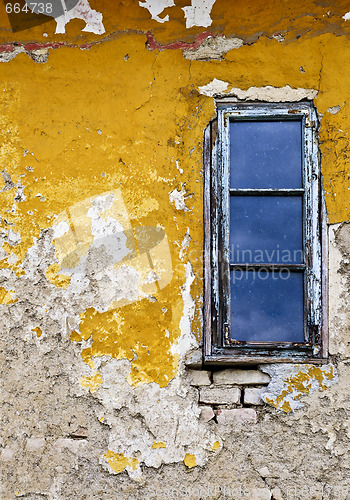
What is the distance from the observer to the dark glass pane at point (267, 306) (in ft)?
7.44

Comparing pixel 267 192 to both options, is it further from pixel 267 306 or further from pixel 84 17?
pixel 84 17

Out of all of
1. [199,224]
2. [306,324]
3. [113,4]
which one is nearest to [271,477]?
[306,324]

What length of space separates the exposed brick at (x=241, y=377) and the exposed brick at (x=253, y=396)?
0.11 ft

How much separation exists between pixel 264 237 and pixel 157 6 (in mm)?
1217

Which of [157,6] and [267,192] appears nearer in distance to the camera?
[267,192]

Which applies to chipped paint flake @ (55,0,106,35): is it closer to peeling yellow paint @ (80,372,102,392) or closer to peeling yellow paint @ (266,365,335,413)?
peeling yellow paint @ (80,372,102,392)

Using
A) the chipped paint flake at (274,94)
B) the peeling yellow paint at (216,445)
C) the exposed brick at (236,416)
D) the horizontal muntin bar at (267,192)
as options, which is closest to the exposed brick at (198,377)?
the exposed brick at (236,416)

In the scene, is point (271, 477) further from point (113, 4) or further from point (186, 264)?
point (113, 4)

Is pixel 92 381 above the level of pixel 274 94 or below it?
below

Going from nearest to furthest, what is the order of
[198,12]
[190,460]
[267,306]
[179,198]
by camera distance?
[190,460] < [267,306] < [179,198] < [198,12]

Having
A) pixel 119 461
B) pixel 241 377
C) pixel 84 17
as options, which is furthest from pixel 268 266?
pixel 84 17

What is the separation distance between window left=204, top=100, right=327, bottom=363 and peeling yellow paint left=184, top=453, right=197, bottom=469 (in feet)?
1.31

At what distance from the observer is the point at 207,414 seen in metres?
2.22

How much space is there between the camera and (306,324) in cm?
225
